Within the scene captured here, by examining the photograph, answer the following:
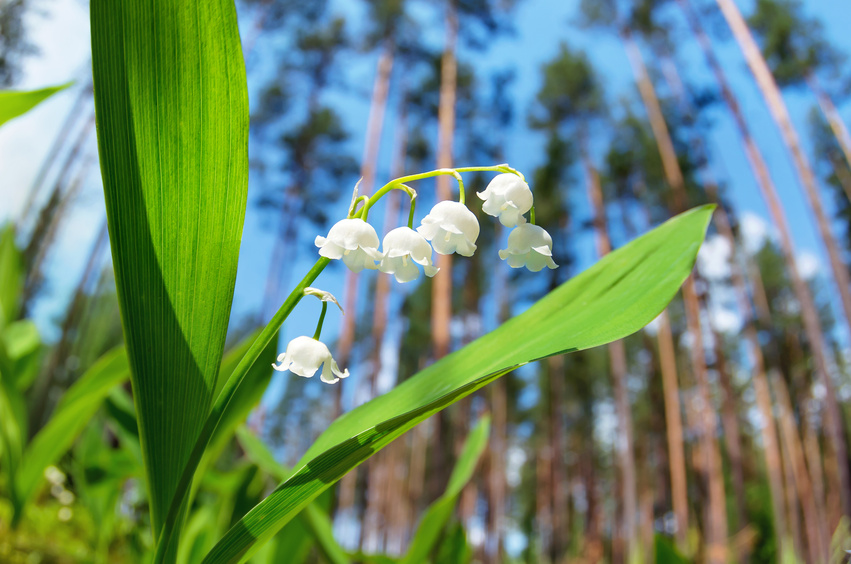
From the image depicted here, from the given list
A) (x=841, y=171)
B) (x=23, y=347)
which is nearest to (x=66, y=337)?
(x=23, y=347)

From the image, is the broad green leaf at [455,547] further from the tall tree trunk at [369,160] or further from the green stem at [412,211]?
the tall tree trunk at [369,160]

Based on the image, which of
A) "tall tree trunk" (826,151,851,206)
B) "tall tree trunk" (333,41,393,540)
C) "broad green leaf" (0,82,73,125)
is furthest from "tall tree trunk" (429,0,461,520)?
"tall tree trunk" (826,151,851,206)

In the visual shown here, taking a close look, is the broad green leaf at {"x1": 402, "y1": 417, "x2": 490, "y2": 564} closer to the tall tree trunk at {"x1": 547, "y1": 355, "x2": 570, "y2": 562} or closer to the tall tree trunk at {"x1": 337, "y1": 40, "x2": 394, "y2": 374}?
the tall tree trunk at {"x1": 337, "y1": 40, "x2": 394, "y2": 374}

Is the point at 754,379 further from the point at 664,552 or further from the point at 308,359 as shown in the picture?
the point at 308,359

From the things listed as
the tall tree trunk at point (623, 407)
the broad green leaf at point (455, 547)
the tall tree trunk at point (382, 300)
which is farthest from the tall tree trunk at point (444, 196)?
the broad green leaf at point (455, 547)

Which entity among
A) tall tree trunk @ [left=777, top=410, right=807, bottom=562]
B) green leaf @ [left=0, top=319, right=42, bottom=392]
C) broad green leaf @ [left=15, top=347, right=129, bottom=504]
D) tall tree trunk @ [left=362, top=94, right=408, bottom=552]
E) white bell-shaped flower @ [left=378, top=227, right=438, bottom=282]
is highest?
tall tree trunk @ [left=362, top=94, right=408, bottom=552]

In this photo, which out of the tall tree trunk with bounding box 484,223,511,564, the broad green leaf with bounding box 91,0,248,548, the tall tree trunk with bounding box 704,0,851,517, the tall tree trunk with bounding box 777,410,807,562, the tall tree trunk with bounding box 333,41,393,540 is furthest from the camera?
the tall tree trunk with bounding box 484,223,511,564
